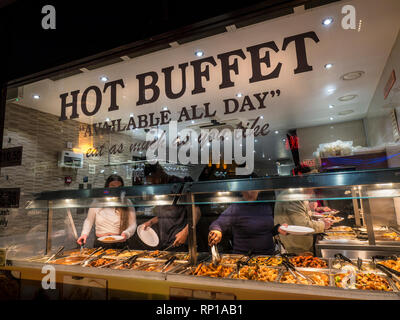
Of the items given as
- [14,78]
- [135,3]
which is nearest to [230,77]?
[135,3]

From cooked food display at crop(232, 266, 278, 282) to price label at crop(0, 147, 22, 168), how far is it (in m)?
1.87

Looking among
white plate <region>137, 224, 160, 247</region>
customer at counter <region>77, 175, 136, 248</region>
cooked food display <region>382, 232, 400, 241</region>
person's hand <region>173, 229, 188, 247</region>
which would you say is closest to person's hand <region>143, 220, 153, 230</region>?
white plate <region>137, 224, 160, 247</region>

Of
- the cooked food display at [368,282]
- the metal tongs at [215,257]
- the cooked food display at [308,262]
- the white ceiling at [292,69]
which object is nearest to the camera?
the cooked food display at [368,282]

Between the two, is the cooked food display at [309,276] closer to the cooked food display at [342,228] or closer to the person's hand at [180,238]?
the person's hand at [180,238]

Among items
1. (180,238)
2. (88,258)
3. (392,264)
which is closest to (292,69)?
(392,264)

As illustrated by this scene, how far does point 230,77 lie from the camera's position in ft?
5.13

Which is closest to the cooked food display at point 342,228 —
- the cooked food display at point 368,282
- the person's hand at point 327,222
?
the person's hand at point 327,222

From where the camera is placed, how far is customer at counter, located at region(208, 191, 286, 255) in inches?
99.6

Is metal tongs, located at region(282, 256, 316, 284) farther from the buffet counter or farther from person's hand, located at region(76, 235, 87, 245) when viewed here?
person's hand, located at region(76, 235, 87, 245)

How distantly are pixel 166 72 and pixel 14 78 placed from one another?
1.15 meters

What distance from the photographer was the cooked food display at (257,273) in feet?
5.27

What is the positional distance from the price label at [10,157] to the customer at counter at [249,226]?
1.80 meters
